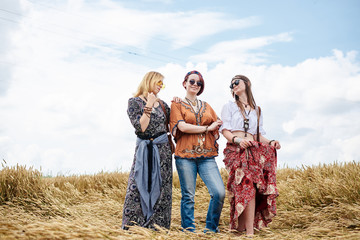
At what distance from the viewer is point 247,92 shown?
5164 mm

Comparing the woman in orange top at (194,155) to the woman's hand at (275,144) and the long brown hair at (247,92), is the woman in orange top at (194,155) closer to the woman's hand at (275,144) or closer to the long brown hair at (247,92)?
the long brown hair at (247,92)

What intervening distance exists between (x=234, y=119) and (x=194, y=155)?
0.75m

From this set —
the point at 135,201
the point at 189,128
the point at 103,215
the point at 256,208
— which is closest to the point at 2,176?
the point at 103,215

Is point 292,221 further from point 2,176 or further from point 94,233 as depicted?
point 2,176

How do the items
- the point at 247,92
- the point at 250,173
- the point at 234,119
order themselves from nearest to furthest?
1. the point at 250,173
2. the point at 234,119
3. the point at 247,92

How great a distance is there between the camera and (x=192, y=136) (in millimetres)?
4941

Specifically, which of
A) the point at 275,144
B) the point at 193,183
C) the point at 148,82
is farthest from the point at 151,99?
the point at 275,144

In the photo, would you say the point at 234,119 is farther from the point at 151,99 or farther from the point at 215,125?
the point at 151,99

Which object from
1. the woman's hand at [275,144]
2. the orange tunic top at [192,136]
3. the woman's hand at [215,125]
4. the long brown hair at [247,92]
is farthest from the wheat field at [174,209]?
the long brown hair at [247,92]

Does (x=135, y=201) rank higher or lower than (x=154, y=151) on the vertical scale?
lower

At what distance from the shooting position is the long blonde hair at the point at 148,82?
4910mm

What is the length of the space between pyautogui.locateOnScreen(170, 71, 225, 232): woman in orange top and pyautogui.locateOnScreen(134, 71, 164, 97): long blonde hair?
44cm

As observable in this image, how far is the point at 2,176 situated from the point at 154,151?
16.0 ft

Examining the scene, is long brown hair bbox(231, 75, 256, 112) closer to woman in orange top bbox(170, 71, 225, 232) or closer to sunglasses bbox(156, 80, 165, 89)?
woman in orange top bbox(170, 71, 225, 232)
